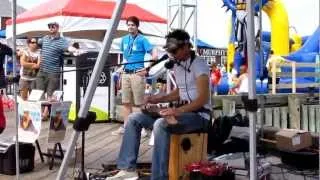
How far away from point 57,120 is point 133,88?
1980 millimetres

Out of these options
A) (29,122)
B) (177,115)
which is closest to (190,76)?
(177,115)

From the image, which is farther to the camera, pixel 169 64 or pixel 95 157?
pixel 95 157

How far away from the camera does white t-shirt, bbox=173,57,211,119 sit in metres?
4.61

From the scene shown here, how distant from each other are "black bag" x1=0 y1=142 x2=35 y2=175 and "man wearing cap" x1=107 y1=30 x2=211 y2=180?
1.29m

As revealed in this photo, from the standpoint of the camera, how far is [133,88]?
25.3ft

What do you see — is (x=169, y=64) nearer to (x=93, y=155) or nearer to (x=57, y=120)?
(x=57, y=120)

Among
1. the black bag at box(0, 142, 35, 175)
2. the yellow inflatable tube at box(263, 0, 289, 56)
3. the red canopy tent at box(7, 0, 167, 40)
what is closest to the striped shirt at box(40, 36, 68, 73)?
the black bag at box(0, 142, 35, 175)

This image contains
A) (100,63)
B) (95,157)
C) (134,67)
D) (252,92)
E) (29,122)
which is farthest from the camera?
(134,67)

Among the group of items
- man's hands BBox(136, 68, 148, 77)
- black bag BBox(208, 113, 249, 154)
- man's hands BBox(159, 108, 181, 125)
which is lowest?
black bag BBox(208, 113, 249, 154)

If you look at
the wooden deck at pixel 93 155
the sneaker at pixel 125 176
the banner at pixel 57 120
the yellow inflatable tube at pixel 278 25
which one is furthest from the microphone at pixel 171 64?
the yellow inflatable tube at pixel 278 25

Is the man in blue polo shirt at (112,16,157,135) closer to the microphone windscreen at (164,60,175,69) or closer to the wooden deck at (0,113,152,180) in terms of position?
the wooden deck at (0,113,152,180)

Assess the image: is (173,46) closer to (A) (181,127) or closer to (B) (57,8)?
(A) (181,127)

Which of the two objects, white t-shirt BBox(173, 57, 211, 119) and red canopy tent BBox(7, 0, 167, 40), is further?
red canopy tent BBox(7, 0, 167, 40)

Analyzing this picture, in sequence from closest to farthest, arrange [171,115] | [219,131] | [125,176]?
[171,115]
[125,176]
[219,131]
